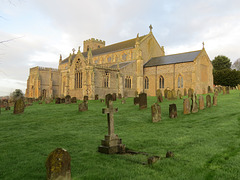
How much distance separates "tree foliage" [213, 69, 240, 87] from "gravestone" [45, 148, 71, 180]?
4726cm

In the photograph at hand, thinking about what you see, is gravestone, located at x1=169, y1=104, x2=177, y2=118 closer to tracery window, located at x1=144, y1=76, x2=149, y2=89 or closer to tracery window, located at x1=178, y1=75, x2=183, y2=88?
tracery window, located at x1=178, y1=75, x2=183, y2=88

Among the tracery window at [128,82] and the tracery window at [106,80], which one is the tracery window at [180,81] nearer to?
the tracery window at [128,82]

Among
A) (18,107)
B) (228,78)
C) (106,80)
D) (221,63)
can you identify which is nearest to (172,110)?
(18,107)

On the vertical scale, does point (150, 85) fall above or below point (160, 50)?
below

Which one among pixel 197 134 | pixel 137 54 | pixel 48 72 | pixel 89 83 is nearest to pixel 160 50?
pixel 137 54

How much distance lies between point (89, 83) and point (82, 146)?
73.6 ft

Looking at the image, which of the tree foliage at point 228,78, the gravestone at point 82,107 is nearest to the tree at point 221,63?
the tree foliage at point 228,78

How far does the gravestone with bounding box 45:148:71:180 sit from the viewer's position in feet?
10.8


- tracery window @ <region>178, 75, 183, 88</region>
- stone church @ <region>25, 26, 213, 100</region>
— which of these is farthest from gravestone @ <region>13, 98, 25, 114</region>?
tracery window @ <region>178, 75, 183, 88</region>

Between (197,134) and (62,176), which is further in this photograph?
(197,134)

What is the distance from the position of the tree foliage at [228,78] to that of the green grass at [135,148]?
131 feet

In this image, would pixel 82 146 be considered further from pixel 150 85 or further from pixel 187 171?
pixel 150 85

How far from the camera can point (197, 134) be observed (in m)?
6.91

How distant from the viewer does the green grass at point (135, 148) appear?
3963 millimetres
